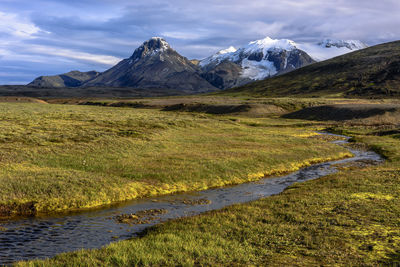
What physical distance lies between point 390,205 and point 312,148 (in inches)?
1264

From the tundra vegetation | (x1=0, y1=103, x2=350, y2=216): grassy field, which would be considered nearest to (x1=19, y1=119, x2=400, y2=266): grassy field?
the tundra vegetation

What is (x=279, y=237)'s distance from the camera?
17906 millimetres

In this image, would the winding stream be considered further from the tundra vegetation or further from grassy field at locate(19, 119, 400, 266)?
grassy field at locate(19, 119, 400, 266)

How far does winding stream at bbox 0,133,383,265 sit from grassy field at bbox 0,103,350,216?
6.12 ft

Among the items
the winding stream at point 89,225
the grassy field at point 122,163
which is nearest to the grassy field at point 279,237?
the winding stream at point 89,225

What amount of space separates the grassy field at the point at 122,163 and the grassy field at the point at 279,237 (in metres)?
9.52

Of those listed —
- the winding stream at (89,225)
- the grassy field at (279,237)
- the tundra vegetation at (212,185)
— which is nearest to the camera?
the grassy field at (279,237)

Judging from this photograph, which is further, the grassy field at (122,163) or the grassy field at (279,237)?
the grassy field at (122,163)

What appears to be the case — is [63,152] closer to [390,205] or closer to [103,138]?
[103,138]

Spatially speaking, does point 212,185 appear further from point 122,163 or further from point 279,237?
point 279,237

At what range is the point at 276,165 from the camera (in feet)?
141

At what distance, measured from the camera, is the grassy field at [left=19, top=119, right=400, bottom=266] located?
15219 mm

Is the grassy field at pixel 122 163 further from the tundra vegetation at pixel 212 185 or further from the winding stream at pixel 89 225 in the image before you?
the winding stream at pixel 89 225

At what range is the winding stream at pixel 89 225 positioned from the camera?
18125 millimetres
